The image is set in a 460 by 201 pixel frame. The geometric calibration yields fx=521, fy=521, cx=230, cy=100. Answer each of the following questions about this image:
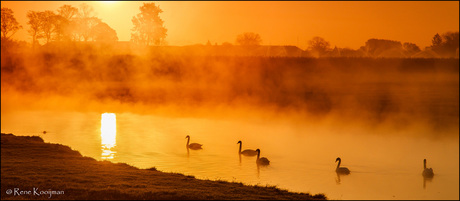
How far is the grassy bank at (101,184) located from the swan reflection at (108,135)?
3907mm

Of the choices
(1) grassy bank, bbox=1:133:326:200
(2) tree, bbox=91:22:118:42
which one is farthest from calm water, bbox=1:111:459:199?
(2) tree, bbox=91:22:118:42

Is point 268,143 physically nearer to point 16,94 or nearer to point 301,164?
point 301,164

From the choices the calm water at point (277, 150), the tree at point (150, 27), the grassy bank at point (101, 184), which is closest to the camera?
the grassy bank at point (101, 184)

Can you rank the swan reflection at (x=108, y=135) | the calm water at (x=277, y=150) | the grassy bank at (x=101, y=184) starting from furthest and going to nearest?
1. the swan reflection at (x=108, y=135)
2. the calm water at (x=277, y=150)
3. the grassy bank at (x=101, y=184)

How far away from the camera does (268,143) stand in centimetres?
2738

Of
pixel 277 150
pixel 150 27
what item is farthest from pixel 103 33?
pixel 277 150

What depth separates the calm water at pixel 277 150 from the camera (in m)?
18.1

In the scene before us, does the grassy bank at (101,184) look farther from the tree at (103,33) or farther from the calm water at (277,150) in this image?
the tree at (103,33)

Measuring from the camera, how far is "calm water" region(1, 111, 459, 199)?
59.4 feet

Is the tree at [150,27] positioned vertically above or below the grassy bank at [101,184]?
above

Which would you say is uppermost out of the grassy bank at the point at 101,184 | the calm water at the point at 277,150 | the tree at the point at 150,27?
the tree at the point at 150,27

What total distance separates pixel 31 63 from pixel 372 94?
3492 cm

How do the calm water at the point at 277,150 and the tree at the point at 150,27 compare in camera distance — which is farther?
the tree at the point at 150,27

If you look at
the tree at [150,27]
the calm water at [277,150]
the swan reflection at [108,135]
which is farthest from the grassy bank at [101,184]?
the tree at [150,27]
